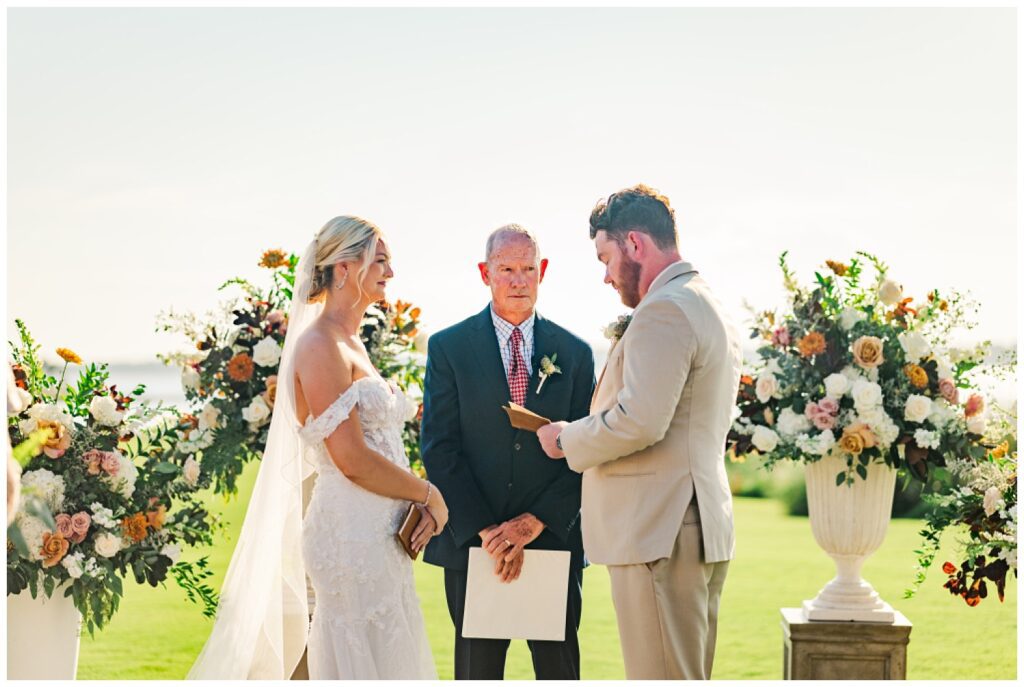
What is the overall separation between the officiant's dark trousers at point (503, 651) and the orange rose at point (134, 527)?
140 cm

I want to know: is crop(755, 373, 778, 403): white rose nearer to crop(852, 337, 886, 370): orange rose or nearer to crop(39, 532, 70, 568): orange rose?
crop(852, 337, 886, 370): orange rose

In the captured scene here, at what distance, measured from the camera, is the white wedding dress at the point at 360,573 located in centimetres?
353

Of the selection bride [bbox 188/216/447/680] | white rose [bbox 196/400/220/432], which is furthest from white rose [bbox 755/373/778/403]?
white rose [bbox 196/400/220/432]

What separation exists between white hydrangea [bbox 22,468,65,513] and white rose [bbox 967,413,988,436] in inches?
151

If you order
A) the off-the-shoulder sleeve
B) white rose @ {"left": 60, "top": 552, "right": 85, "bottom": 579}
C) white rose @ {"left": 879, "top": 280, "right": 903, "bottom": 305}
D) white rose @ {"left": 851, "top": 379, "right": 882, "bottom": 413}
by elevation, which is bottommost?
white rose @ {"left": 60, "top": 552, "right": 85, "bottom": 579}

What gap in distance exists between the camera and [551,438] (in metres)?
3.65

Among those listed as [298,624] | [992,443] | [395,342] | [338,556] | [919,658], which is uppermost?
[395,342]

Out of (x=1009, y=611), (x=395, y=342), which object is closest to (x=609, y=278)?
(x=395, y=342)

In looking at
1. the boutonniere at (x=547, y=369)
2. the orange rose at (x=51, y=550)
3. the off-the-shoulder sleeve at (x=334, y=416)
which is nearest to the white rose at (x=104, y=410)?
the orange rose at (x=51, y=550)

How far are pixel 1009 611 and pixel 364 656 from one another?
37.6ft

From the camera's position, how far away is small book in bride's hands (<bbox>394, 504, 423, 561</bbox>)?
357 centimetres

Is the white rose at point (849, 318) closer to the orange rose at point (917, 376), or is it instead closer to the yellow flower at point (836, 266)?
the yellow flower at point (836, 266)

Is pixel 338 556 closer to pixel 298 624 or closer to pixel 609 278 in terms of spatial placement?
pixel 298 624

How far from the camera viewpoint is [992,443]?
474 centimetres
